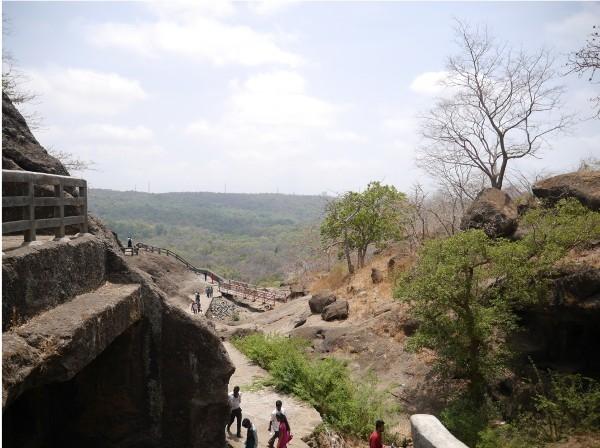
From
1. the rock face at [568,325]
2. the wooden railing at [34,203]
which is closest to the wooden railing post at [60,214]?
the wooden railing at [34,203]

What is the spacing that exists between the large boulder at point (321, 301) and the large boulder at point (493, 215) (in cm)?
808

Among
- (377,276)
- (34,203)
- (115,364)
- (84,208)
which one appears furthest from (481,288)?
(34,203)

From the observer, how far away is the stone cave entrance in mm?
8398

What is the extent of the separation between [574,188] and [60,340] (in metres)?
17.4

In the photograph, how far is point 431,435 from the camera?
611 centimetres

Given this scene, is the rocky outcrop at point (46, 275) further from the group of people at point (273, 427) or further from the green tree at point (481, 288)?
the green tree at point (481, 288)

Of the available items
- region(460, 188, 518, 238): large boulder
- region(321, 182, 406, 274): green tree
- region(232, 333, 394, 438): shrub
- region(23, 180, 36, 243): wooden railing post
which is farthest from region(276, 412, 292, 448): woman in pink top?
region(321, 182, 406, 274): green tree

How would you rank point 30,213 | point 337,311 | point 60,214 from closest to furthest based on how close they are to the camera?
point 30,213 → point 60,214 → point 337,311

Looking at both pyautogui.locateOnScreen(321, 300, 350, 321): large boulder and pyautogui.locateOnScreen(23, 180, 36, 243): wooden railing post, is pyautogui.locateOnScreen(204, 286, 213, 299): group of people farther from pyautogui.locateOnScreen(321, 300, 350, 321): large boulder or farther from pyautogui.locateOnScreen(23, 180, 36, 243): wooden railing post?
pyautogui.locateOnScreen(23, 180, 36, 243): wooden railing post

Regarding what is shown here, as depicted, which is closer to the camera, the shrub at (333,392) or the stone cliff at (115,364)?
the stone cliff at (115,364)

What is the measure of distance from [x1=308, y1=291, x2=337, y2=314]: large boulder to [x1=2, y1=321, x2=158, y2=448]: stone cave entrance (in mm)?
17097

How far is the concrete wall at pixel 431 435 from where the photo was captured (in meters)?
5.96

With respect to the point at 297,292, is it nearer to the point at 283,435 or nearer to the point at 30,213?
the point at 283,435

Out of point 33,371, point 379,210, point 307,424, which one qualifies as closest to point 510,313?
point 307,424
